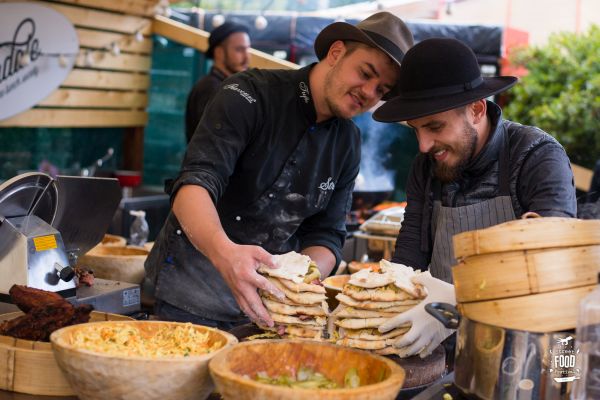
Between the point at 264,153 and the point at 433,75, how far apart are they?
0.81 meters

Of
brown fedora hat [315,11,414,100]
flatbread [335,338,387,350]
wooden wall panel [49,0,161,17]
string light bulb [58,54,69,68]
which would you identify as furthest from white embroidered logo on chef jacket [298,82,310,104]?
wooden wall panel [49,0,161,17]

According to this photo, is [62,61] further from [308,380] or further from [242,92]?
[308,380]

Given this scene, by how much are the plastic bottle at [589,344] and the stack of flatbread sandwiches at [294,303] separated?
84 centimetres

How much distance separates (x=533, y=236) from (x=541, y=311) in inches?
7.0

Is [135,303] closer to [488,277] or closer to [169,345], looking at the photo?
[169,345]

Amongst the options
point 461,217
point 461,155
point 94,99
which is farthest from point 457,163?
point 94,99

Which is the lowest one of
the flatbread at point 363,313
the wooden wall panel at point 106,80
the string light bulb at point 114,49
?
the wooden wall panel at point 106,80

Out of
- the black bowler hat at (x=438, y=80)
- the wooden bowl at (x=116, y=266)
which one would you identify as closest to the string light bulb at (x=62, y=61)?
the wooden bowl at (x=116, y=266)

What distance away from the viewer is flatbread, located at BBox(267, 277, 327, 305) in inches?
100

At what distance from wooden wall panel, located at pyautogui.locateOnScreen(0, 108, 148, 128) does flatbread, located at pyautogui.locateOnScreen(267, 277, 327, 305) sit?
5146 millimetres

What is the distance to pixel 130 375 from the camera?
1936 millimetres

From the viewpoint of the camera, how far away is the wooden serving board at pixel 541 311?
78.4 inches

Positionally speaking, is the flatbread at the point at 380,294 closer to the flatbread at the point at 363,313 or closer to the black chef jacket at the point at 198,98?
the flatbread at the point at 363,313

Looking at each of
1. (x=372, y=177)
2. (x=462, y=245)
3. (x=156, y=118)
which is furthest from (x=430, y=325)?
(x=156, y=118)
